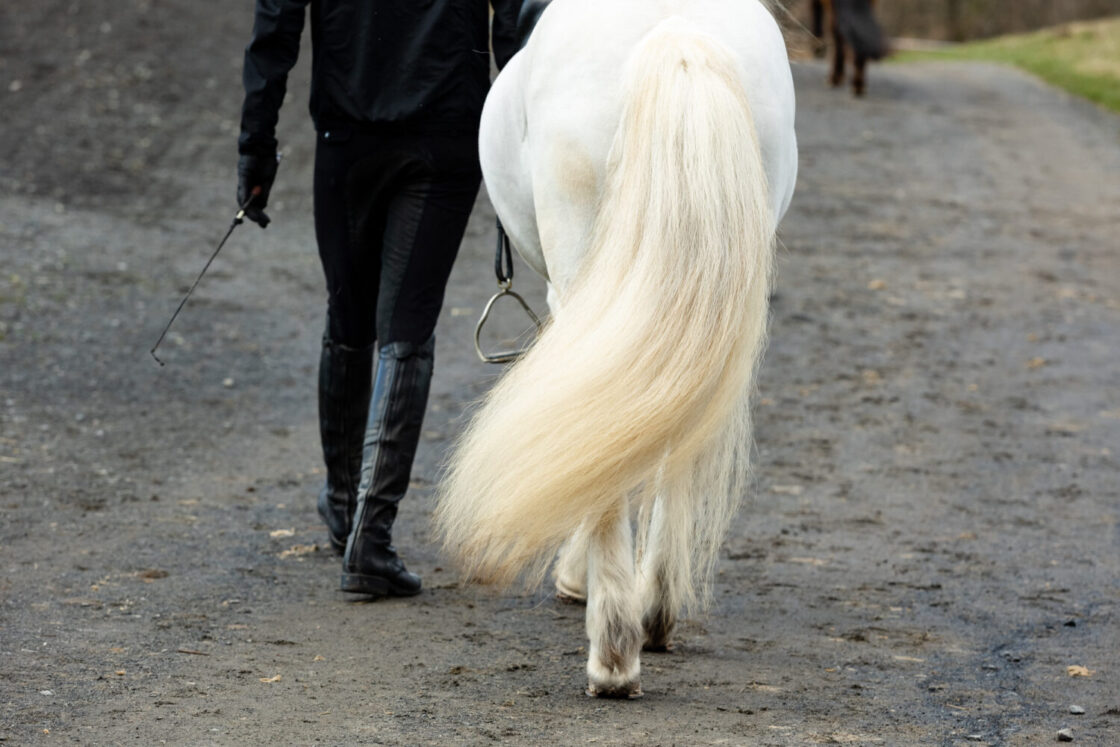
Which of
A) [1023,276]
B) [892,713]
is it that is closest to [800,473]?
[892,713]

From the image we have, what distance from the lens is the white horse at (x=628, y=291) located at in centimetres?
280

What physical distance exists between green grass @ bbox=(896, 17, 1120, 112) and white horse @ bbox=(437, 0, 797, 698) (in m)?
16.1

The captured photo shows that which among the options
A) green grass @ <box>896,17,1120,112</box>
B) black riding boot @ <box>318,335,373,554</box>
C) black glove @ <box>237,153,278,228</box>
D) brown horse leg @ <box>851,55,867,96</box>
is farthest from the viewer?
green grass @ <box>896,17,1120,112</box>

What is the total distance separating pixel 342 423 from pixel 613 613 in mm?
1596

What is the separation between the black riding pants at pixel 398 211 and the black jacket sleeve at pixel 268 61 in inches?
6.9

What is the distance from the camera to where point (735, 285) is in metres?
2.86

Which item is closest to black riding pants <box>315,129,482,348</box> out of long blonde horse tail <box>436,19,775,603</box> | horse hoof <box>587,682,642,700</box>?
long blonde horse tail <box>436,19,775,603</box>

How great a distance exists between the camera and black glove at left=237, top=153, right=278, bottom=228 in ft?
13.3

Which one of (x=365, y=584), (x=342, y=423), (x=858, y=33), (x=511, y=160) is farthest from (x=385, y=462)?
(x=858, y=33)

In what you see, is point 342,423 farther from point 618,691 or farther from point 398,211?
point 618,691

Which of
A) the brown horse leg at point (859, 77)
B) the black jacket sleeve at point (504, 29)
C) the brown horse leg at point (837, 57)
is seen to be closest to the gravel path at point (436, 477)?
the black jacket sleeve at point (504, 29)

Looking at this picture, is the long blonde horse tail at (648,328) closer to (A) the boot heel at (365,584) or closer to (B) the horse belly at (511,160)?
(B) the horse belly at (511,160)

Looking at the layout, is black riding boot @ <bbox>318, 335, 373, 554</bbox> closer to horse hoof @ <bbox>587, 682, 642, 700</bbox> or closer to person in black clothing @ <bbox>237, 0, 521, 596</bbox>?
person in black clothing @ <bbox>237, 0, 521, 596</bbox>

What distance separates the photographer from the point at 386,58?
12.5 ft
